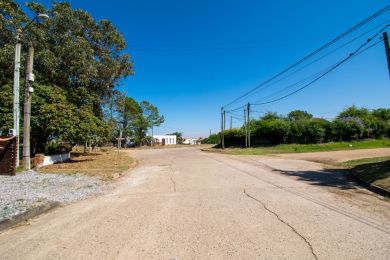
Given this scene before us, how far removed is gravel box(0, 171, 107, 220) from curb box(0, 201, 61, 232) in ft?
0.42

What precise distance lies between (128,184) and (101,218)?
450 centimetres

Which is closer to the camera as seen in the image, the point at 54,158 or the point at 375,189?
the point at 375,189

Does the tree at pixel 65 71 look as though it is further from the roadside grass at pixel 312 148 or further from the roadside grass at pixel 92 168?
the roadside grass at pixel 312 148

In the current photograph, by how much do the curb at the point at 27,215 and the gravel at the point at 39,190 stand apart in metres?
0.13

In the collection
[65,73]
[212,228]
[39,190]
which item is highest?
[65,73]

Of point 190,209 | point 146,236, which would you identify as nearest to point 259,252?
point 146,236

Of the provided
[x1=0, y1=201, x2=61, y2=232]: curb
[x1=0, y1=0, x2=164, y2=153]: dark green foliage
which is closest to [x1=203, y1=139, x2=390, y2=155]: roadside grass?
[x1=0, y1=0, x2=164, y2=153]: dark green foliage

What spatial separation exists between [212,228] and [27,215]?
4108 mm

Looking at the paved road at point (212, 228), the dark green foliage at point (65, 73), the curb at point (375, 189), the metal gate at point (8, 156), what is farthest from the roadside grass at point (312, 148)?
the metal gate at point (8, 156)

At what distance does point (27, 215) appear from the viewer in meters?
5.66

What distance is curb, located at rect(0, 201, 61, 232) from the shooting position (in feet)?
16.6

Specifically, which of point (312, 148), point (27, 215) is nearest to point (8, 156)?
point (27, 215)

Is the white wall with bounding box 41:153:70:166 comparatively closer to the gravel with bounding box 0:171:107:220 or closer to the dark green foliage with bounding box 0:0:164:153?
the dark green foliage with bounding box 0:0:164:153

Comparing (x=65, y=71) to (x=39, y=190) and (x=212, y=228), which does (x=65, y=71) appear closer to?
(x=39, y=190)
